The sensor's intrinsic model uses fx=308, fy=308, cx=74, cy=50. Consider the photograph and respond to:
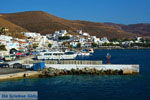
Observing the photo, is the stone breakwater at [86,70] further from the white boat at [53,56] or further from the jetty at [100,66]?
the white boat at [53,56]

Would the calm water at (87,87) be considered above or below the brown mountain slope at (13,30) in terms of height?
below

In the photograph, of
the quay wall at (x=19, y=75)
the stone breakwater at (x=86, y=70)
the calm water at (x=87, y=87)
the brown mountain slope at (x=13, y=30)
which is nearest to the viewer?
the calm water at (x=87, y=87)

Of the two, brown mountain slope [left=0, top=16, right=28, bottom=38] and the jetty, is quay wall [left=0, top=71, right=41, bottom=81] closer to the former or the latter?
the jetty

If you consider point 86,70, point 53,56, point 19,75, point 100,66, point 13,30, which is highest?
point 13,30

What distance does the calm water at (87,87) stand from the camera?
23922 mm

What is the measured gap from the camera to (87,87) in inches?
1074

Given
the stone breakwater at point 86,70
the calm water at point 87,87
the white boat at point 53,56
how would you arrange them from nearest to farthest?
the calm water at point 87,87 → the stone breakwater at point 86,70 → the white boat at point 53,56

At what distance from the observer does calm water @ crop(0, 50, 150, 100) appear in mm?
23922

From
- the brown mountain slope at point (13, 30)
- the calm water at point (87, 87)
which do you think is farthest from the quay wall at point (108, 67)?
the brown mountain slope at point (13, 30)

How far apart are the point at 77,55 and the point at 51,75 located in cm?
4008

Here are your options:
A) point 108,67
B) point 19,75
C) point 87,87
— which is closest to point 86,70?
point 108,67

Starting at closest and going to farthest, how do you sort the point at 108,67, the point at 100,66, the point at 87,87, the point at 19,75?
1. the point at 87,87
2. the point at 19,75
3. the point at 108,67
4. the point at 100,66

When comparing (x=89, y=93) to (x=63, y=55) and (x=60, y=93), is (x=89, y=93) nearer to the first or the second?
(x=60, y=93)

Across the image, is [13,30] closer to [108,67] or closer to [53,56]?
[53,56]
